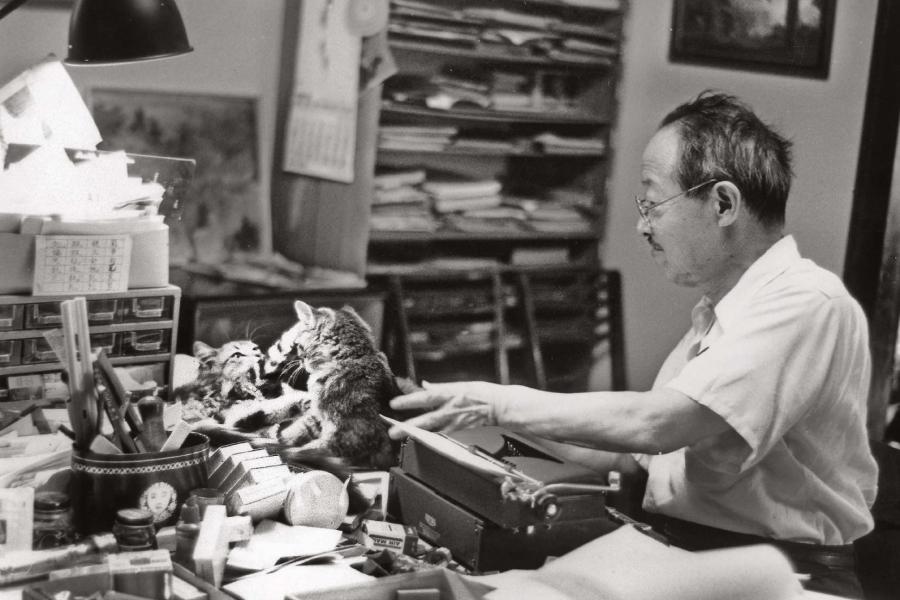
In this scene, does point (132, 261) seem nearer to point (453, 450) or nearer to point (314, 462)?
point (314, 462)

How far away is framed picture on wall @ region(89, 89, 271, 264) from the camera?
318 cm

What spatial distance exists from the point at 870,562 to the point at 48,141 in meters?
2.35

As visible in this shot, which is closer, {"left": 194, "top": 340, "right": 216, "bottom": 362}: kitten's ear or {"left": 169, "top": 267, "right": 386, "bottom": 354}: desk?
{"left": 194, "top": 340, "right": 216, "bottom": 362}: kitten's ear

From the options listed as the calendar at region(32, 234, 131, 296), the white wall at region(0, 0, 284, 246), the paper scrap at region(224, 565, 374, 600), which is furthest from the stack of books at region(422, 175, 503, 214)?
the paper scrap at region(224, 565, 374, 600)

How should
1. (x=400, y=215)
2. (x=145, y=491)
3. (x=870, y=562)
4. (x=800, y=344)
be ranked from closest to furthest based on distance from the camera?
(x=145, y=491), (x=800, y=344), (x=870, y=562), (x=400, y=215)

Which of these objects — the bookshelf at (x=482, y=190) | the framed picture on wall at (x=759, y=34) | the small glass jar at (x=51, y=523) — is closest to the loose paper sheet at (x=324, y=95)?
the bookshelf at (x=482, y=190)

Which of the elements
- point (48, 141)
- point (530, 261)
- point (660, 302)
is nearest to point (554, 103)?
point (530, 261)

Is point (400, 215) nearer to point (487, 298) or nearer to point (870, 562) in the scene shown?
point (487, 298)

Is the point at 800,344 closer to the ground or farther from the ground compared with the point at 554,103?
closer to the ground

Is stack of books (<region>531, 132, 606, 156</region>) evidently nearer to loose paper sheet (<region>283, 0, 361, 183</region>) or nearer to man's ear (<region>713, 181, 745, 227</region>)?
loose paper sheet (<region>283, 0, 361, 183</region>)

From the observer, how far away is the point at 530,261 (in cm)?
432

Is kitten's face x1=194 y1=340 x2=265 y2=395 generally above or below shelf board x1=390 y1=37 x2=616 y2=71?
below

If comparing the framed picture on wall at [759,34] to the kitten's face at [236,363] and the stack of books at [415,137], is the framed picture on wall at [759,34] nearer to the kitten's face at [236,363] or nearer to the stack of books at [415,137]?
the stack of books at [415,137]

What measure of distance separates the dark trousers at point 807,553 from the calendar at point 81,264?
51.8 inches
